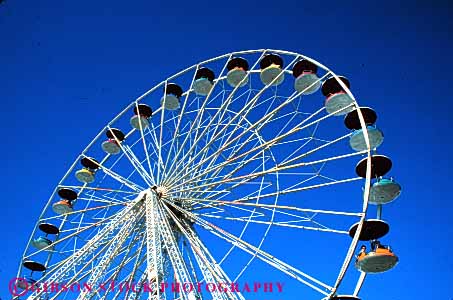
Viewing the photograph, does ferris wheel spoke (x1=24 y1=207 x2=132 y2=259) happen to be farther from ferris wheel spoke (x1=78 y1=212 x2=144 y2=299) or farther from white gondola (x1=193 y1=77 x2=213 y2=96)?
white gondola (x1=193 y1=77 x2=213 y2=96)

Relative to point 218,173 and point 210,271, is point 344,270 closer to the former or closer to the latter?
point 210,271

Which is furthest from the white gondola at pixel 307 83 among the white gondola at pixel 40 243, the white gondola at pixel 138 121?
the white gondola at pixel 40 243

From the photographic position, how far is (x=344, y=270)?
33.1ft

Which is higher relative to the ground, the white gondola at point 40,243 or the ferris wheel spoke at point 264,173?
the ferris wheel spoke at point 264,173

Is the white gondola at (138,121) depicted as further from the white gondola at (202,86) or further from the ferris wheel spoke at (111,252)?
the ferris wheel spoke at (111,252)

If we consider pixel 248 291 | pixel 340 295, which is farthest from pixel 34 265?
pixel 340 295

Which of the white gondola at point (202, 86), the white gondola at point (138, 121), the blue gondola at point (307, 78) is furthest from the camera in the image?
the white gondola at point (138, 121)

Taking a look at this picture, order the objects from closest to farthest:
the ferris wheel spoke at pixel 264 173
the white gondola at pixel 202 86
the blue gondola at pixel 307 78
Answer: the ferris wheel spoke at pixel 264 173 < the blue gondola at pixel 307 78 < the white gondola at pixel 202 86

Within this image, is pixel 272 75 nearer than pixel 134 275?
No

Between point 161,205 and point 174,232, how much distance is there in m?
0.82

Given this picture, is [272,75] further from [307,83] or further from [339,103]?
[339,103]

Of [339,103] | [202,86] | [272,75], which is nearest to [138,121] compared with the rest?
[202,86]

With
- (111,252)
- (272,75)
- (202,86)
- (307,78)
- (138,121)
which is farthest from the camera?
(138,121)

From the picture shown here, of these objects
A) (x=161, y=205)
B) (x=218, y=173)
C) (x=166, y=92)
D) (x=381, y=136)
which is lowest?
(x=161, y=205)
